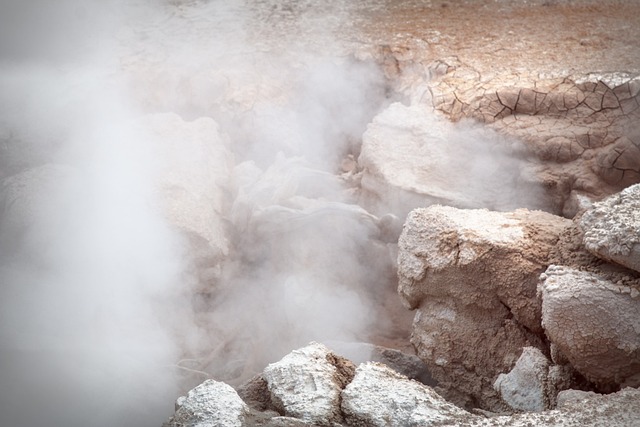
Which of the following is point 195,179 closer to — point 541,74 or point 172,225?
point 172,225

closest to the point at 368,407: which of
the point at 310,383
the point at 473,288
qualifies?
the point at 310,383

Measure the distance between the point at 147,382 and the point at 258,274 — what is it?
2.54 feet

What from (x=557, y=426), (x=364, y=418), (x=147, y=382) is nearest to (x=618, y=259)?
(x=557, y=426)

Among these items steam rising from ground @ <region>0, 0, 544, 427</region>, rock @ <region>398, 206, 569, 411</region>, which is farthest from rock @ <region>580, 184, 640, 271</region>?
steam rising from ground @ <region>0, 0, 544, 427</region>

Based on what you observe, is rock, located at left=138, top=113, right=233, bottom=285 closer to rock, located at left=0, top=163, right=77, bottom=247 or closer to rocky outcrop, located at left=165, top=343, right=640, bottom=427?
rock, located at left=0, top=163, right=77, bottom=247

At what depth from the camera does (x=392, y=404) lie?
2.04 m

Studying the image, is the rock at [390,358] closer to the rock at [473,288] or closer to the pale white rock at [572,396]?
the rock at [473,288]

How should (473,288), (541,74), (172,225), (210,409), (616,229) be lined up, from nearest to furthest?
(210,409) → (616,229) → (473,288) → (172,225) → (541,74)

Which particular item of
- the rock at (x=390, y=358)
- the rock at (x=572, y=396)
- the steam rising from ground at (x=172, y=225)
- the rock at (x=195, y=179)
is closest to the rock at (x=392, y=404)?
the rock at (x=572, y=396)

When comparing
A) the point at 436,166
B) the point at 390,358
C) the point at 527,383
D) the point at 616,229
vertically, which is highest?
the point at 616,229

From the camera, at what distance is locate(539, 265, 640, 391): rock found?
214cm

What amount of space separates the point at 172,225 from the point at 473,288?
1473 mm

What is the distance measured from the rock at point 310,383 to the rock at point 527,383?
54 centimetres

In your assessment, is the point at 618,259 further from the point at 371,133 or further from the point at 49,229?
the point at 49,229
